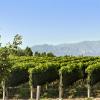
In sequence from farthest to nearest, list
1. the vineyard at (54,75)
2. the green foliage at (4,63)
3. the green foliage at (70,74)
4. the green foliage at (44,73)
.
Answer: the green foliage at (44,73)
the green foliage at (70,74)
the vineyard at (54,75)
the green foliage at (4,63)

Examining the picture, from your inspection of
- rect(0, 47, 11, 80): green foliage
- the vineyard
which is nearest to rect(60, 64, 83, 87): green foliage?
the vineyard

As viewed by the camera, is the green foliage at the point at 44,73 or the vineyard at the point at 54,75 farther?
the green foliage at the point at 44,73

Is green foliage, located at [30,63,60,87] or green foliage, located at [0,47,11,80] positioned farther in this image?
green foliage, located at [30,63,60,87]

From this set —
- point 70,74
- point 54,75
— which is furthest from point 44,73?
point 70,74

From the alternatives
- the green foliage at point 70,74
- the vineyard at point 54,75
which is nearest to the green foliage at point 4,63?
the vineyard at point 54,75

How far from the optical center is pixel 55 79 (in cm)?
4903

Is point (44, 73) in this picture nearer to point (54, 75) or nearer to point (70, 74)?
point (54, 75)

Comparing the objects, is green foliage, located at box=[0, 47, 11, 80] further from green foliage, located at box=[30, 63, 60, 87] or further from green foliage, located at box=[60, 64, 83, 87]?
green foliage, located at box=[30, 63, 60, 87]

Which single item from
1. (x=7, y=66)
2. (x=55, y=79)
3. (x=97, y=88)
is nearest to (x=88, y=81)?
(x=97, y=88)

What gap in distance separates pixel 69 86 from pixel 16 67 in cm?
621

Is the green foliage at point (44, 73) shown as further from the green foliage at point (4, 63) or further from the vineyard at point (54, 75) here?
the green foliage at point (4, 63)

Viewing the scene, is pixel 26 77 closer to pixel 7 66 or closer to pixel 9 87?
pixel 9 87

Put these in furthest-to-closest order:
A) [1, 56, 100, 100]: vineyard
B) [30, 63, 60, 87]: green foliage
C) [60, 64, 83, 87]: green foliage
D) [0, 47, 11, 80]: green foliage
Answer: [30, 63, 60, 87]: green foliage, [60, 64, 83, 87]: green foliage, [1, 56, 100, 100]: vineyard, [0, 47, 11, 80]: green foliage

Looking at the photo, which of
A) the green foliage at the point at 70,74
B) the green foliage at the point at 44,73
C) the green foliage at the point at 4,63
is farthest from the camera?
the green foliage at the point at 44,73
